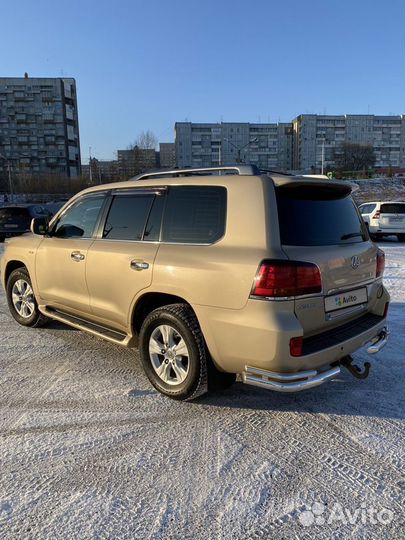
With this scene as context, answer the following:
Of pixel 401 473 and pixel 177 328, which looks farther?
pixel 177 328

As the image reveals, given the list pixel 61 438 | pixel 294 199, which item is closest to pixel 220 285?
pixel 294 199

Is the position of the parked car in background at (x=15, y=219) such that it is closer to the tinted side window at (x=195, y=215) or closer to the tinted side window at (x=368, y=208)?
the tinted side window at (x=368, y=208)

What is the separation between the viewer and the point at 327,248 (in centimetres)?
311

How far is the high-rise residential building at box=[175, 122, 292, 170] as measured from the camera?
11619 cm

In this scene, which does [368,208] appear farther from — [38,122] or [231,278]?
[38,122]

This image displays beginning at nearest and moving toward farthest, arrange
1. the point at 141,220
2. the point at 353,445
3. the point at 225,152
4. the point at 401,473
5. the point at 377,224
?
the point at 401,473
the point at 353,445
the point at 141,220
the point at 377,224
the point at 225,152

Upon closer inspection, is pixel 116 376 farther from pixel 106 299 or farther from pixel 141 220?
pixel 141 220

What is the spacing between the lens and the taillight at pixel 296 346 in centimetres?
277

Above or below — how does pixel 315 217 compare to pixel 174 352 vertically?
above

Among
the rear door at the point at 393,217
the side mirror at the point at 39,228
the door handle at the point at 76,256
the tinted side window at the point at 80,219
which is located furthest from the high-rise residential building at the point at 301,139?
the door handle at the point at 76,256

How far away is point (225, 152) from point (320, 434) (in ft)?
385

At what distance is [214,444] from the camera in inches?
115

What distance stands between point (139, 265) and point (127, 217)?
0.63 m

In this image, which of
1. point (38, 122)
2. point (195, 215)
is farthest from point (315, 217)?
point (38, 122)
